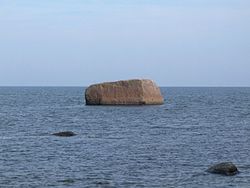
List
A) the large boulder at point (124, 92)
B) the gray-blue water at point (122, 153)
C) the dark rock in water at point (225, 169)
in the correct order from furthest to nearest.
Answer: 1. the large boulder at point (124, 92)
2. the dark rock in water at point (225, 169)
3. the gray-blue water at point (122, 153)

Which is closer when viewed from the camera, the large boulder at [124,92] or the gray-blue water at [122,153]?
the gray-blue water at [122,153]

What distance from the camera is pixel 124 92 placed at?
9394 cm

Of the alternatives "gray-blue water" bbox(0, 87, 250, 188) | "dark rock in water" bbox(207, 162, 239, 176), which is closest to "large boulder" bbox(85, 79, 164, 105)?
"gray-blue water" bbox(0, 87, 250, 188)

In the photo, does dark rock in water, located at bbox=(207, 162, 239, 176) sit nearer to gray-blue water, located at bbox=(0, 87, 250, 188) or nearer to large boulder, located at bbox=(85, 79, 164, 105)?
gray-blue water, located at bbox=(0, 87, 250, 188)

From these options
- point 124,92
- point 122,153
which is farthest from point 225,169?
point 124,92

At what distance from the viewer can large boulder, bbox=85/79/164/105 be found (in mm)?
92844

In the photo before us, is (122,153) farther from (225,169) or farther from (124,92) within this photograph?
(124,92)

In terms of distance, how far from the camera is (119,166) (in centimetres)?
3606

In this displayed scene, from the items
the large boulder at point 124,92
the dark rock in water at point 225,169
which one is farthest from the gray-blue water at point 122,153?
the large boulder at point 124,92

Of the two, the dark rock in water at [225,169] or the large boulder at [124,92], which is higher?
the large boulder at [124,92]

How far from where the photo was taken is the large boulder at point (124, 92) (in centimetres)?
9284

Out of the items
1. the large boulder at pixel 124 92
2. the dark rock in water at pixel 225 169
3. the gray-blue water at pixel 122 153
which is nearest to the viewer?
the gray-blue water at pixel 122 153

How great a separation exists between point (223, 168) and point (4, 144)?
19597 millimetres

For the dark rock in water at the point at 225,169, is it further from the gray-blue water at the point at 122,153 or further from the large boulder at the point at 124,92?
the large boulder at the point at 124,92
